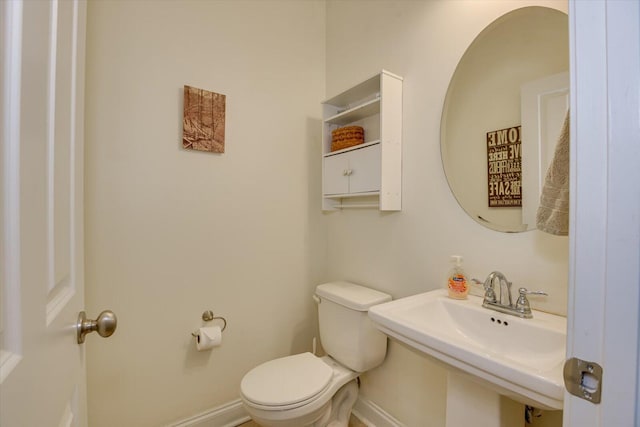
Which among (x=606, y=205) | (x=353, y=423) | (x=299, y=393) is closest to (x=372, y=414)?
(x=353, y=423)

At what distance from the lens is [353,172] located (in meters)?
1.57

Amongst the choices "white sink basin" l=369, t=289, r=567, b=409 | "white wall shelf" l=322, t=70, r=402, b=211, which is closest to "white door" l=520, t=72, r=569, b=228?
"white sink basin" l=369, t=289, r=567, b=409

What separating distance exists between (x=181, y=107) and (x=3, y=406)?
4.84 ft

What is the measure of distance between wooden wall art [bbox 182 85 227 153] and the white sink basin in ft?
3.93

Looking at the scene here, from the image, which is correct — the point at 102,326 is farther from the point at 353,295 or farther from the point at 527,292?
the point at 527,292

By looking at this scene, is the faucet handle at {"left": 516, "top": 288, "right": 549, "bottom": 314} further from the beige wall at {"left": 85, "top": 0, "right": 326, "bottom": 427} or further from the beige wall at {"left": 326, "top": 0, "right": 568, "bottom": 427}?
the beige wall at {"left": 85, "top": 0, "right": 326, "bottom": 427}

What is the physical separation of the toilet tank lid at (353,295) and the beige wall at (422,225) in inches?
2.8

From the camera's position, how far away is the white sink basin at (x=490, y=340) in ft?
2.13

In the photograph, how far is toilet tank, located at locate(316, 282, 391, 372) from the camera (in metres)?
1.44

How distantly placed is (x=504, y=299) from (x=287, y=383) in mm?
977

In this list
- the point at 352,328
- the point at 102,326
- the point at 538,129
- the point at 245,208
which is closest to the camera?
the point at 102,326

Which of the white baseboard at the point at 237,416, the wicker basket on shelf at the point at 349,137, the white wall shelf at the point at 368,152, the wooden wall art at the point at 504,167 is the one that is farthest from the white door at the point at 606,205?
the white baseboard at the point at 237,416

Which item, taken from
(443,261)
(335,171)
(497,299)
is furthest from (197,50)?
(497,299)

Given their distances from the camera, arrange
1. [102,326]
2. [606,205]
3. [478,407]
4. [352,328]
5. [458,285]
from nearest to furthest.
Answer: [606,205] → [102,326] → [478,407] → [458,285] → [352,328]
